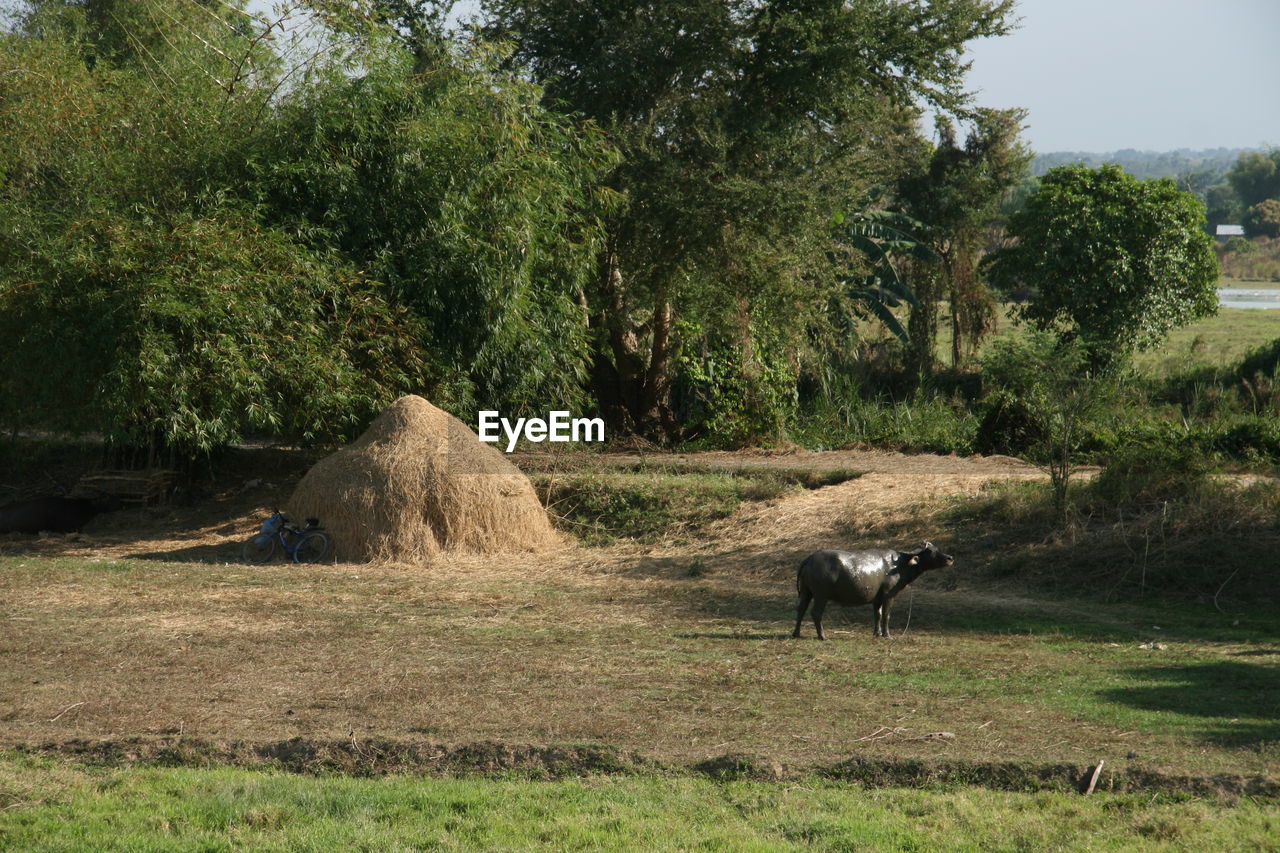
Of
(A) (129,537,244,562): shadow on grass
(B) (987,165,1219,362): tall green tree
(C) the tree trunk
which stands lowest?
(A) (129,537,244,562): shadow on grass

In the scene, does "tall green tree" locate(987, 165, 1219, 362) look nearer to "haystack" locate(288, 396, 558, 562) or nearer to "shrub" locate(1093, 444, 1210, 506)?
"shrub" locate(1093, 444, 1210, 506)

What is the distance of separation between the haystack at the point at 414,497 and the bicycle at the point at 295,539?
0.13 metres

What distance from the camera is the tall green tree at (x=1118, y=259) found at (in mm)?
24828

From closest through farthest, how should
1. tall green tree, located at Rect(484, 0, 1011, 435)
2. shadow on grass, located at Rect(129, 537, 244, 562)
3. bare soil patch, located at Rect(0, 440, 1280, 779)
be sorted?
bare soil patch, located at Rect(0, 440, 1280, 779), shadow on grass, located at Rect(129, 537, 244, 562), tall green tree, located at Rect(484, 0, 1011, 435)

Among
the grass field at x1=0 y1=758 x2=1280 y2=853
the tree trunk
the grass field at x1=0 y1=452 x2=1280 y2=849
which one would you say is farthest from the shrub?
the tree trunk

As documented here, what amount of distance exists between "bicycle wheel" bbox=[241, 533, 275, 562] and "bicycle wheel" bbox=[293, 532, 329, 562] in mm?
398

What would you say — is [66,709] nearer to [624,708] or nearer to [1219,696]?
[624,708]

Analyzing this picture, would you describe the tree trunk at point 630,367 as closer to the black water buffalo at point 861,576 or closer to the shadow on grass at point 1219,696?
the black water buffalo at point 861,576

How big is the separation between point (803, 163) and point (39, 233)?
11.4m

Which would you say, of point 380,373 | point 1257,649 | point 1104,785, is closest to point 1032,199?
point 380,373

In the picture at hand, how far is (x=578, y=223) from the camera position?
18328 millimetres

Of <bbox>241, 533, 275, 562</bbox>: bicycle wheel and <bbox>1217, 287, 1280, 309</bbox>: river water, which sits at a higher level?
<bbox>1217, 287, 1280, 309</bbox>: river water

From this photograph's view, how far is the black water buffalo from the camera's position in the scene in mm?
9586

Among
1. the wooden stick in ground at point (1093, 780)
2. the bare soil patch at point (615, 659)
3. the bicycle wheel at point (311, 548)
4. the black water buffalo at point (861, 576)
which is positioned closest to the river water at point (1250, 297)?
the bare soil patch at point (615, 659)
